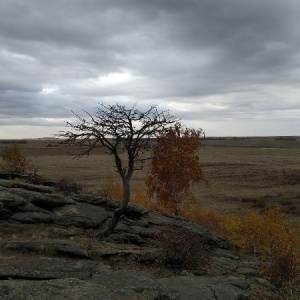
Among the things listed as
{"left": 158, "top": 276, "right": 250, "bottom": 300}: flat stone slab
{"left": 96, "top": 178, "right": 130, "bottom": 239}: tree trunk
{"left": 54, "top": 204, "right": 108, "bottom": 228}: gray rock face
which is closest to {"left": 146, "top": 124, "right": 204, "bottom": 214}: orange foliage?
{"left": 54, "top": 204, "right": 108, "bottom": 228}: gray rock face

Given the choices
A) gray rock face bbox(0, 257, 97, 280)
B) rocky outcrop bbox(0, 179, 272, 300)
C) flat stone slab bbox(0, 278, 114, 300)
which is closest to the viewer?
flat stone slab bbox(0, 278, 114, 300)

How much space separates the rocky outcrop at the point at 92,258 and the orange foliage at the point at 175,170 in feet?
53.6

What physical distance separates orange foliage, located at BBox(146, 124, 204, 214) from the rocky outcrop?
1635 cm

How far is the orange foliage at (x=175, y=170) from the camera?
43531 millimetres

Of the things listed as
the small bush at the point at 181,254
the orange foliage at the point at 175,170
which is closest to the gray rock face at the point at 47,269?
the small bush at the point at 181,254

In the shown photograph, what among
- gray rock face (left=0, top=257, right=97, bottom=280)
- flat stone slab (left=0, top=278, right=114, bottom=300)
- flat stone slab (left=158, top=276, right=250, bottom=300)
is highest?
flat stone slab (left=0, top=278, right=114, bottom=300)

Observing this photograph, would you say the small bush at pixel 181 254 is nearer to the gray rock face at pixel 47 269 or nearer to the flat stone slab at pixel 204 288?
the flat stone slab at pixel 204 288

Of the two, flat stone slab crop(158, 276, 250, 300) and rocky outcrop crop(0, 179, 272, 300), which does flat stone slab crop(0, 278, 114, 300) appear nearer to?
rocky outcrop crop(0, 179, 272, 300)

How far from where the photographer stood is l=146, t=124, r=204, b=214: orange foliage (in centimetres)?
4353

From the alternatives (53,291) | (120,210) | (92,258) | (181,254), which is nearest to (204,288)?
(181,254)

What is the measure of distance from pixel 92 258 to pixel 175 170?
94.1ft

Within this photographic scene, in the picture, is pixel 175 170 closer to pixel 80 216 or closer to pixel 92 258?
pixel 80 216

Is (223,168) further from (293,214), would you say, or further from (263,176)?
(293,214)

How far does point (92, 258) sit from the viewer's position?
→ 16.1m
